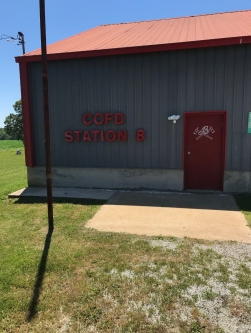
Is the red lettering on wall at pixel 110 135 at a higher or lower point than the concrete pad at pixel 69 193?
higher

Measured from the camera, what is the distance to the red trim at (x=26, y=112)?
321 inches

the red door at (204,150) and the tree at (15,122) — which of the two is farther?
the tree at (15,122)

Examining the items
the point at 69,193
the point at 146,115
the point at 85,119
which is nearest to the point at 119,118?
the point at 146,115

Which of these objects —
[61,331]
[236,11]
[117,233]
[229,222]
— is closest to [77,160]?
[117,233]

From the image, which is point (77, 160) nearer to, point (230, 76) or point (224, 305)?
point (230, 76)

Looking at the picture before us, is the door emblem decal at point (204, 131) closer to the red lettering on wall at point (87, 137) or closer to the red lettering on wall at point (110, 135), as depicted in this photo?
the red lettering on wall at point (110, 135)

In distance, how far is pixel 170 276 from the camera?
3.28 metres

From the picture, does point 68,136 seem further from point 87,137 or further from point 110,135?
point 110,135

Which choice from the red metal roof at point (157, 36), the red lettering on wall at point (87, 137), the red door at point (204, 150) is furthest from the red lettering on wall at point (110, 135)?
the red metal roof at point (157, 36)

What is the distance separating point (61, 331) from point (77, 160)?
243 inches

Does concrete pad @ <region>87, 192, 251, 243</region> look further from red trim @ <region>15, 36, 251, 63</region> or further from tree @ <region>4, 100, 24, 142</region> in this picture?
tree @ <region>4, 100, 24, 142</region>

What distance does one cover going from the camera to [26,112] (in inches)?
326

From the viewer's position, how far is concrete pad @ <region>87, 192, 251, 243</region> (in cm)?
470

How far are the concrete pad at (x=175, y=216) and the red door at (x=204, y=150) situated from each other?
1.92 feet
